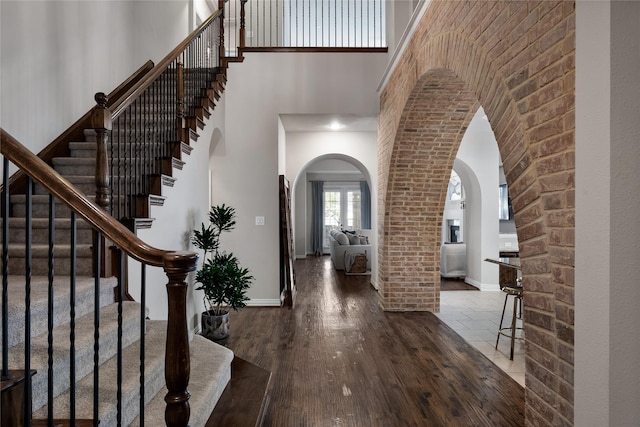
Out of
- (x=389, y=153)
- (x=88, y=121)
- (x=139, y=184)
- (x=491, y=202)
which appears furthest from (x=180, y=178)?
(x=491, y=202)

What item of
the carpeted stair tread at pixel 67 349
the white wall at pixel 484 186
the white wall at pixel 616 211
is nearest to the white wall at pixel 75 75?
the carpeted stair tread at pixel 67 349

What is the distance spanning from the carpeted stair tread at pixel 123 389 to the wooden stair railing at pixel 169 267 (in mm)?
366

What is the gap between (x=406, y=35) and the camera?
382 centimetres

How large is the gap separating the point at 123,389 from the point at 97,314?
0.48m

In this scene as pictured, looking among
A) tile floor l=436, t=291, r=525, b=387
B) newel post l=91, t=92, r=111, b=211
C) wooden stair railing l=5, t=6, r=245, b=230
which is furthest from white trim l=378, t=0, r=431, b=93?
tile floor l=436, t=291, r=525, b=387

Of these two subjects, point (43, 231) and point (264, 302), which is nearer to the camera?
point (43, 231)

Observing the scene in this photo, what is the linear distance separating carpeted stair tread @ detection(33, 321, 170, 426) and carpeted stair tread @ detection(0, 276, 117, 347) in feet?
1.07

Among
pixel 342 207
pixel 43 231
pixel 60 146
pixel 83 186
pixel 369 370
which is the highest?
pixel 60 146

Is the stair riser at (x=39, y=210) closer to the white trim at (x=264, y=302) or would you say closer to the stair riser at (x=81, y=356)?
the stair riser at (x=81, y=356)

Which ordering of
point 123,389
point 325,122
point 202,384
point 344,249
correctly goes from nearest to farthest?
1. point 123,389
2. point 202,384
3. point 325,122
4. point 344,249

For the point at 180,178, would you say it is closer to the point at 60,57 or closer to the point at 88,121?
the point at 88,121

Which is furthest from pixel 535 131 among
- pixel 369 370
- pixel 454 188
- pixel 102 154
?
pixel 454 188

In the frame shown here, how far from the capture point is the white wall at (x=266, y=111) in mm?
5305

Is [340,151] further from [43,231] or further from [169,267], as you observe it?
[169,267]
